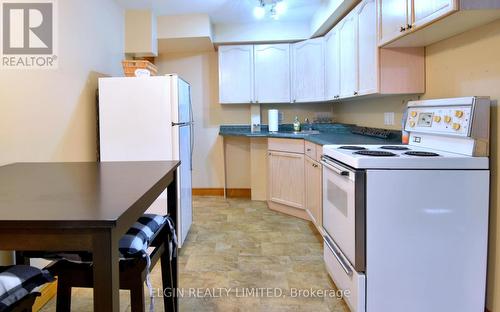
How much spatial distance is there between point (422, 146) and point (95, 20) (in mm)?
2828

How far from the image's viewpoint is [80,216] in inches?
31.7

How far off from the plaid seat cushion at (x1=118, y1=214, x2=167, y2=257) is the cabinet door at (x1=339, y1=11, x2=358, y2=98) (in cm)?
210

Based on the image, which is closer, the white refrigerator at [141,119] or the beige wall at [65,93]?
the beige wall at [65,93]

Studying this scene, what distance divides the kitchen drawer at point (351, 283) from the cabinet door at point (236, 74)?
8.76ft

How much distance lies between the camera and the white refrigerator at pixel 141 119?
8.63 feet

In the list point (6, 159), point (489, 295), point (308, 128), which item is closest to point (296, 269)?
point (489, 295)

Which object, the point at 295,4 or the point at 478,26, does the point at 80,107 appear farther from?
the point at 478,26

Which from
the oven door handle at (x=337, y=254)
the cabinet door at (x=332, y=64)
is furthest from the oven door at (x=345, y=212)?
the cabinet door at (x=332, y=64)

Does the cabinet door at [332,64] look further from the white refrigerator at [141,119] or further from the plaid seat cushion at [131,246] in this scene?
the plaid seat cushion at [131,246]

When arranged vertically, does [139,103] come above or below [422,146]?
above

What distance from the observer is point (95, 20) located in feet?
9.60

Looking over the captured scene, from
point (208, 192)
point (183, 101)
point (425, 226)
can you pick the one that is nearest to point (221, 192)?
point (208, 192)

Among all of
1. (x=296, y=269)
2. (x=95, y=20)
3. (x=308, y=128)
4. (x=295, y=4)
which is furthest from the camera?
(x=308, y=128)

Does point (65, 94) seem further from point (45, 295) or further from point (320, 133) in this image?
point (320, 133)
